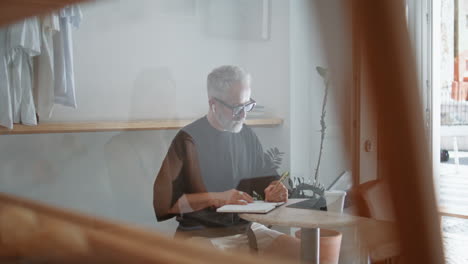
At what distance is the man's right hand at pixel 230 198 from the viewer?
3.02ft

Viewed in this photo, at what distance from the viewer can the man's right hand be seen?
92cm

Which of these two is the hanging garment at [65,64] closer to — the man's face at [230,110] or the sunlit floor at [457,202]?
the man's face at [230,110]

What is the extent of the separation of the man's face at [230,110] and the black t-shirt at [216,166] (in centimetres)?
2

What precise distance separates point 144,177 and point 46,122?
0.25 metres

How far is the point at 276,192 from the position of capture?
2.67 ft

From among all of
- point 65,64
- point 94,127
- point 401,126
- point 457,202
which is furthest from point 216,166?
point 457,202

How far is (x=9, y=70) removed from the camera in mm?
878

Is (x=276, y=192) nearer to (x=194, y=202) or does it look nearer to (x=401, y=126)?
(x=194, y=202)

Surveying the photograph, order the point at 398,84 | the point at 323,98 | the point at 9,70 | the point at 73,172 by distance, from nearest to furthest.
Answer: the point at 398,84 < the point at 323,98 < the point at 9,70 < the point at 73,172

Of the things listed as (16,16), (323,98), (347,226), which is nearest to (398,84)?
(16,16)

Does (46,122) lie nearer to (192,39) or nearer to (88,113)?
(88,113)

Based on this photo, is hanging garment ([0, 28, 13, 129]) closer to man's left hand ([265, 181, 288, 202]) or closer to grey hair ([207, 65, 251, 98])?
grey hair ([207, 65, 251, 98])

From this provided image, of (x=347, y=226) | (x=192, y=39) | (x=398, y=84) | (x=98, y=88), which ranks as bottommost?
(x=347, y=226)

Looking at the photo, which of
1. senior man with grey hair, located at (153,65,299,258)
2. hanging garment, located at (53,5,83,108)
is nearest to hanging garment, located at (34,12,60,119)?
hanging garment, located at (53,5,83,108)
